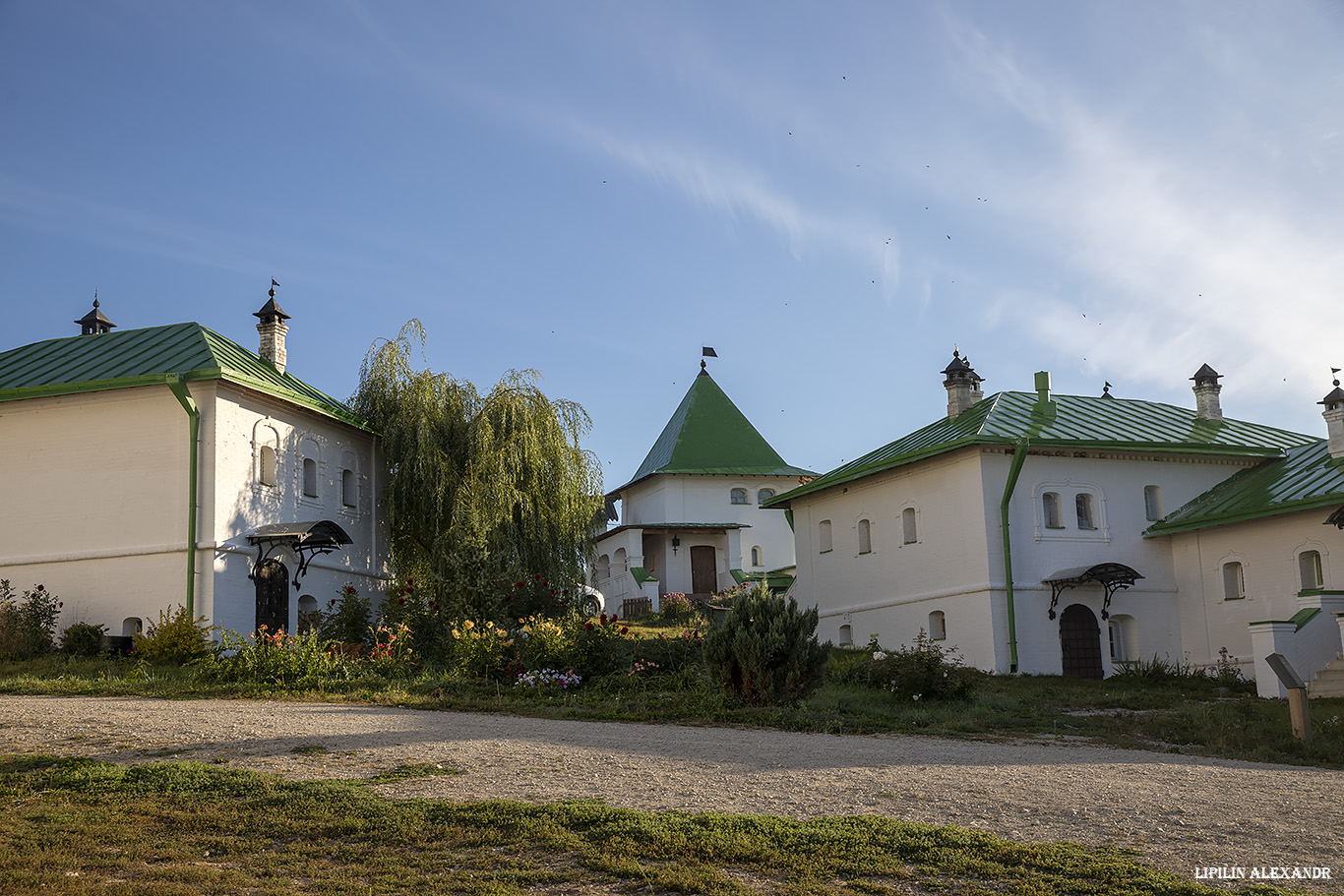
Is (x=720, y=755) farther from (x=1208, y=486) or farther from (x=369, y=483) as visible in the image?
(x=1208, y=486)

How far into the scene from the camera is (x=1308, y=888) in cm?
607

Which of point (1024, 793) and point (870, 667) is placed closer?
point (1024, 793)

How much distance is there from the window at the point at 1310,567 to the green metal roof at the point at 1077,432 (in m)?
3.69

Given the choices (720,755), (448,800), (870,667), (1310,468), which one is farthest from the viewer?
(1310,468)

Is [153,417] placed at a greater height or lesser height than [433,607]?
greater

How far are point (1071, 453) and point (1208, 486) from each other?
3594 millimetres

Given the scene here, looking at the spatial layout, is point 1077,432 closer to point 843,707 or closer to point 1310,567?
point 1310,567

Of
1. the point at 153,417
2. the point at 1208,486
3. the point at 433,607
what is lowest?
the point at 433,607

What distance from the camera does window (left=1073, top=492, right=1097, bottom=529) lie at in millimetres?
23828

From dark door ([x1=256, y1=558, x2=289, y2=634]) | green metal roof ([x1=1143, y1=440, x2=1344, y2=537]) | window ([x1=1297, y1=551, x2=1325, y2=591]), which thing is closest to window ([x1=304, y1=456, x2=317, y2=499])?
dark door ([x1=256, y1=558, x2=289, y2=634])

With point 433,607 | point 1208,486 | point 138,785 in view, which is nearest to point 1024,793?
point 138,785

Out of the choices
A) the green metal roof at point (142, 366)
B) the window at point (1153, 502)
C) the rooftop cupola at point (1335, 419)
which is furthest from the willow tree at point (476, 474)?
the rooftop cupola at point (1335, 419)

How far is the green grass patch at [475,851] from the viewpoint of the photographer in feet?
19.6

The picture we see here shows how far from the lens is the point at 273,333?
24641 mm
